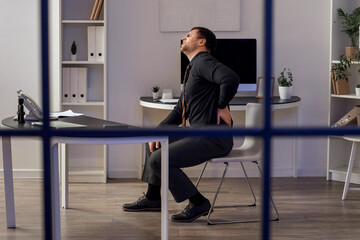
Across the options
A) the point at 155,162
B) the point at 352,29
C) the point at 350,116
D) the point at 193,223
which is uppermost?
the point at 352,29

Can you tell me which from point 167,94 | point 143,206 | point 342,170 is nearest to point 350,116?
point 342,170

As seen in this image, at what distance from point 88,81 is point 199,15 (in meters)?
1.14

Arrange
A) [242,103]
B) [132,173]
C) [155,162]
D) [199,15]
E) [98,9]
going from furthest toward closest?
[132,173] < [199,15] < [98,9] < [242,103] < [155,162]

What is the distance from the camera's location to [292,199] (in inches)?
205

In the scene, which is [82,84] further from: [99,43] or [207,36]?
[207,36]

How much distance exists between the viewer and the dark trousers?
4.30m

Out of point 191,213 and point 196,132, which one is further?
point 191,213

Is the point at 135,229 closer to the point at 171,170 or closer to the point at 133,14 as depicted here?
the point at 171,170

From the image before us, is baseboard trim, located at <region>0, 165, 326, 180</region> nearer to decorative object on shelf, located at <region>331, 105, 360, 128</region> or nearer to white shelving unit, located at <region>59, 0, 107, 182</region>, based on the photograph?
white shelving unit, located at <region>59, 0, 107, 182</region>

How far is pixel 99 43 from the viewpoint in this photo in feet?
18.7

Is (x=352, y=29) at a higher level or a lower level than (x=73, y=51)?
higher

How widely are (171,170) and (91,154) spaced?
190 cm

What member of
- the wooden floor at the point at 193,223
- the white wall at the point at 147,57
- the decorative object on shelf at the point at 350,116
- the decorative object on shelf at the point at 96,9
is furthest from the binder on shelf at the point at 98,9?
the decorative object on shelf at the point at 350,116

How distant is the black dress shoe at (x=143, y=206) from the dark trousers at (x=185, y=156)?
1.18 ft
